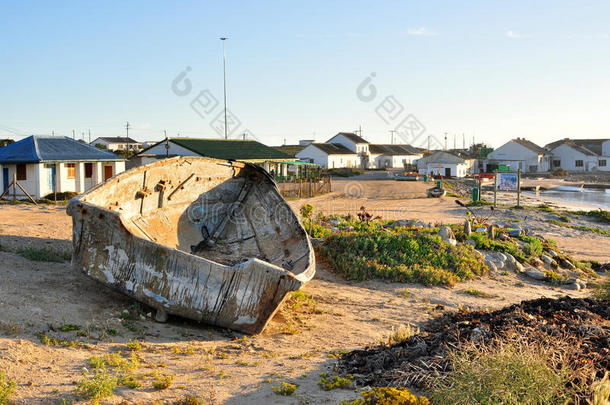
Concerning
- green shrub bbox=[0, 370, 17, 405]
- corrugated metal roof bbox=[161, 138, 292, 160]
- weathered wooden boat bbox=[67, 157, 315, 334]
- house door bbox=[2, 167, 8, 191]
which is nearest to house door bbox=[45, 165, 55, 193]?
house door bbox=[2, 167, 8, 191]

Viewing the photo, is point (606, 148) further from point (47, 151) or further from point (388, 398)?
point (388, 398)

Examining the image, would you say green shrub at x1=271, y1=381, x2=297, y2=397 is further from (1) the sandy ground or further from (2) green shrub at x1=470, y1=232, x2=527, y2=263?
(2) green shrub at x1=470, y1=232, x2=527, y2=263

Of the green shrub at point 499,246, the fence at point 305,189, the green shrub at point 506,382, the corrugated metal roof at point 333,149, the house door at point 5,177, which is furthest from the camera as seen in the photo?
the corrugated metal roof at point 333,149

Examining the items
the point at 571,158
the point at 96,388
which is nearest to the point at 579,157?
the point at 571,158

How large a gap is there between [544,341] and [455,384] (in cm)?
167

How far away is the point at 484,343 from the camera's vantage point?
6.28 m

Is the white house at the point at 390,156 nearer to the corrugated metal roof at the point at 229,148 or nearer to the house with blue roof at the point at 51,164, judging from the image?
the corrugated metal roof at the point at 229,148

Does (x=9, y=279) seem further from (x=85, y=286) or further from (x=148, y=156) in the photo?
(x=148, y=156)

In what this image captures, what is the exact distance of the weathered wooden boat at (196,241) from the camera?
24.8 ft

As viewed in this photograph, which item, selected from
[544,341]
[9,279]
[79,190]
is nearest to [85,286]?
[9,279]

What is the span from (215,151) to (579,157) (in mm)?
66740

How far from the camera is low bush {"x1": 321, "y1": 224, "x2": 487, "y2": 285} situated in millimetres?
12047

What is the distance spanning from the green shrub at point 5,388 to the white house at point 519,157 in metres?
77.9

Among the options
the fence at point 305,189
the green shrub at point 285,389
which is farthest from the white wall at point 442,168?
the green shrub at point 285,389
